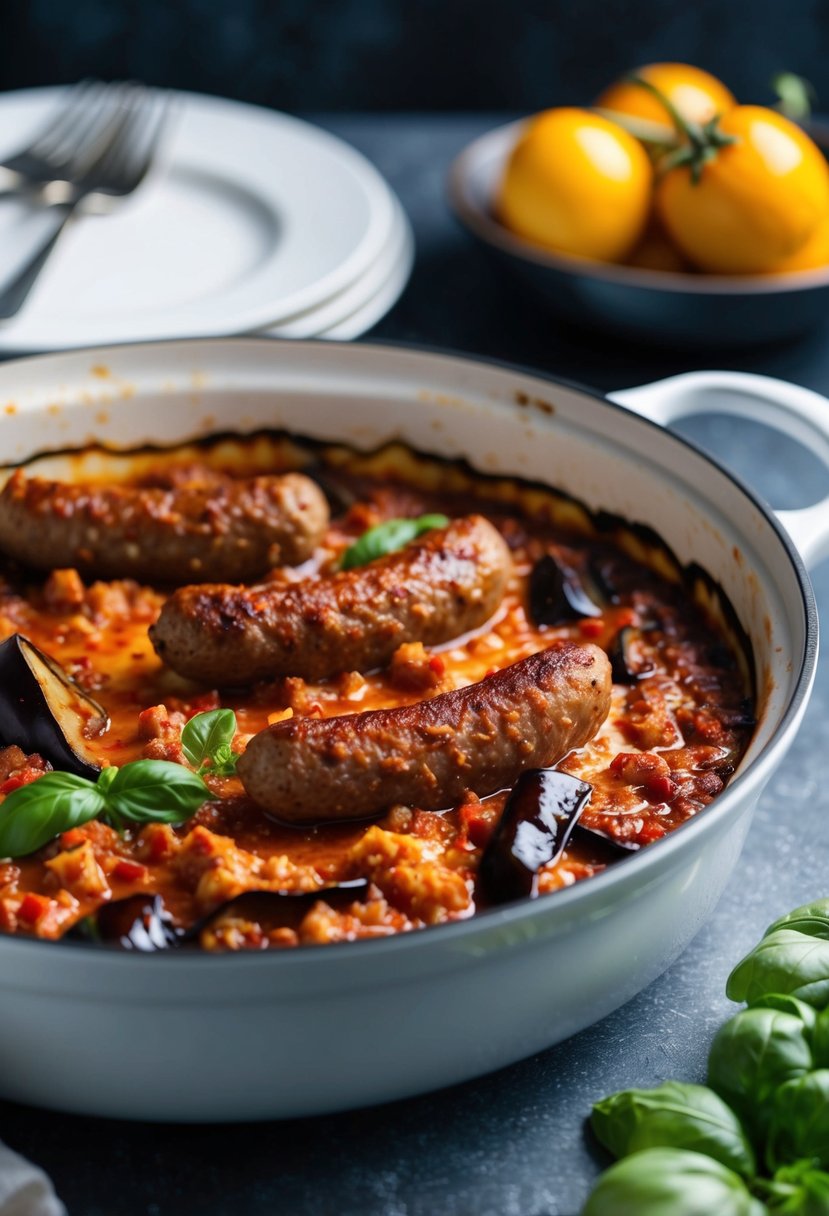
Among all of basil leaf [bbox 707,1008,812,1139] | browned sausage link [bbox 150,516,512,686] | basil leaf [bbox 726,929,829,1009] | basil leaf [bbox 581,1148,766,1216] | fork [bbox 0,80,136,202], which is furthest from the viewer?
fork [bbox 0,80,136,202]

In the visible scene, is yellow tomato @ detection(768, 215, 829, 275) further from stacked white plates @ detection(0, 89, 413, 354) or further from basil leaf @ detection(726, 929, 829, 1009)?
basil leaf @ detection(726, 929, 829, 1009)

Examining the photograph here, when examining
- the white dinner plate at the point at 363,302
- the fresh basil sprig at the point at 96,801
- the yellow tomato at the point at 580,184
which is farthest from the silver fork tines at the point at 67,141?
the fresh basil sprig at the point at 96,801

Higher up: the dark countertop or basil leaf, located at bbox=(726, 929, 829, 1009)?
basil leaf, located at bbox=(726, 929, 829, 1009)

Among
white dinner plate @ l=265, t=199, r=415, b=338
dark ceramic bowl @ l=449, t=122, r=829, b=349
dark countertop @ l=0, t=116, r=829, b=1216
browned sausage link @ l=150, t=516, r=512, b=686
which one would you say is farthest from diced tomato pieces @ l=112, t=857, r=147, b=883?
dark ceramic bowl @ l=449, t=122, r=829, b=349

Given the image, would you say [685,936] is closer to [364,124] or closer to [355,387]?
[355,387]

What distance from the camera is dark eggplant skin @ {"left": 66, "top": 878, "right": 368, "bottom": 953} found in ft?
7.08

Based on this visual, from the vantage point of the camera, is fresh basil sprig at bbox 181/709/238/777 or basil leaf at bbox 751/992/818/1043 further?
fresh basil sprig at bbox 181/709/238/777

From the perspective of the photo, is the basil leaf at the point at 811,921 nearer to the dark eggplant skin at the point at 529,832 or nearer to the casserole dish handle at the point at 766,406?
the dark eggplant skin at the point at 529,832

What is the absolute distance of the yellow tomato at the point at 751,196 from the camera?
416 cm

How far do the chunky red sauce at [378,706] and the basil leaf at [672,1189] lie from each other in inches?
22.8

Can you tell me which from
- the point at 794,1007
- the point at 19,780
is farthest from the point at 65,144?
the point at 794,1007

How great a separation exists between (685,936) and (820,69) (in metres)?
5.81

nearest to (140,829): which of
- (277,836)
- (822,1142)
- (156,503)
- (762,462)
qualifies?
(277,836)

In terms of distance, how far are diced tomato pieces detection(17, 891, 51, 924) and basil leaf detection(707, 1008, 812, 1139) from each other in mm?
1075
